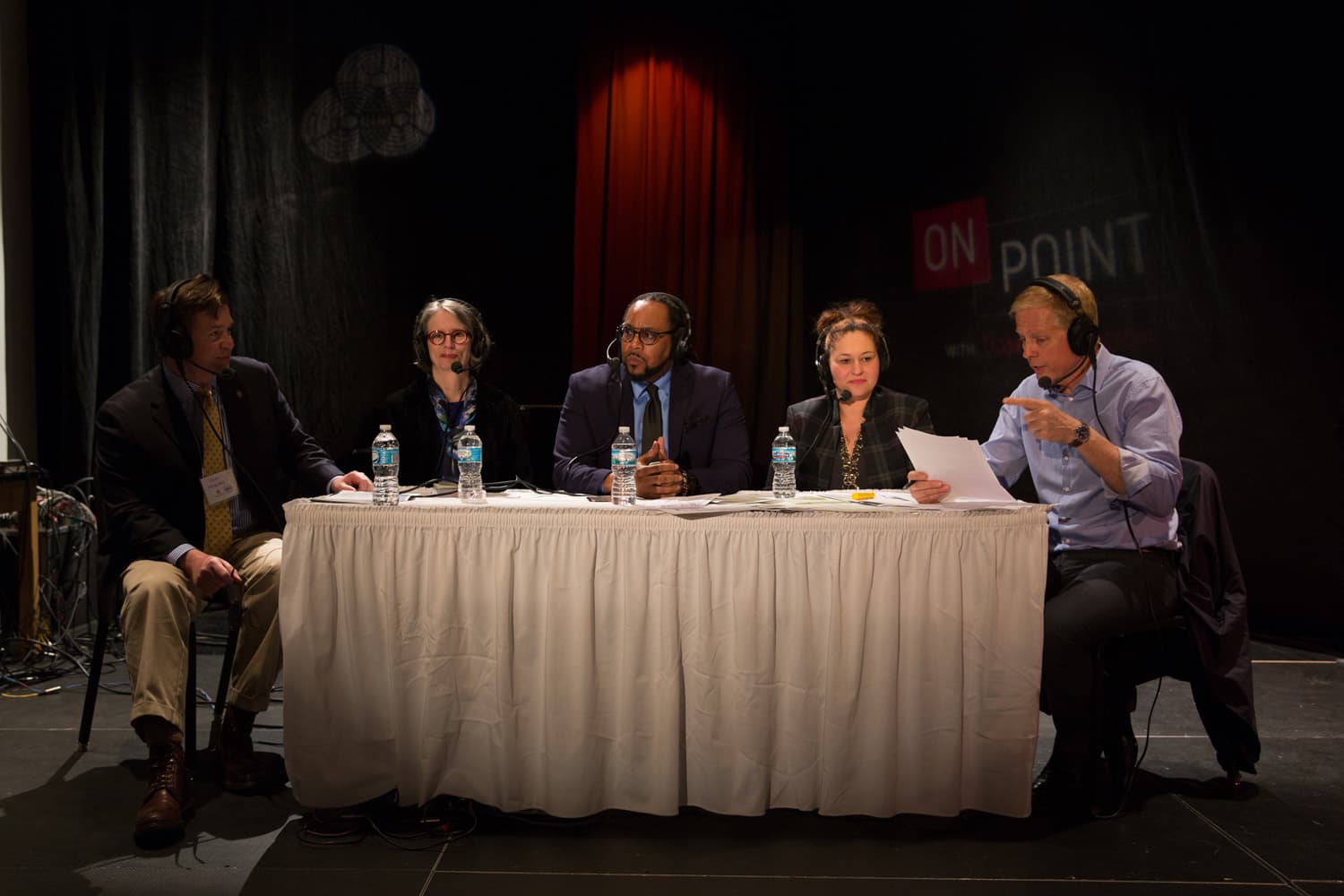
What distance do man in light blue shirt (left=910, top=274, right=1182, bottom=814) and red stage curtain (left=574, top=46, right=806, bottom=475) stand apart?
9.53 ft

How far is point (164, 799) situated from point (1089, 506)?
2473 mm

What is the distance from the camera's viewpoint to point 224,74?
4926 millimetres

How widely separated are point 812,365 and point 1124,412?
3244 millimetres

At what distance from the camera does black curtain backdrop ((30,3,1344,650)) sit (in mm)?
4457

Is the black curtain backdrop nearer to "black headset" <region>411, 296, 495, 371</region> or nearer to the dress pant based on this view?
"black headset" <region>411, 296, 495, 371</region>

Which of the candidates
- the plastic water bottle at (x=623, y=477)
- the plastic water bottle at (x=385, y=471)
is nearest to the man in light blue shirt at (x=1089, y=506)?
the plastic water bottle at (x=623, y=477)

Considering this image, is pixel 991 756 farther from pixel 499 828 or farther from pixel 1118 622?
pixel 499 828

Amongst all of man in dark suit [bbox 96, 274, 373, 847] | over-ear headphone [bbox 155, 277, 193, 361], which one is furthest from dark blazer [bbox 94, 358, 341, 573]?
over-ear headphone [bbox 155, 277, 193, 361]

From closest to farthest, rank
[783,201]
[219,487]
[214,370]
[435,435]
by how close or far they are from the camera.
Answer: [219,487]
[214,370]
[435,435]
[783,201]

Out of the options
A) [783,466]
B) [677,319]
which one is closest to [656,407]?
[677,319]

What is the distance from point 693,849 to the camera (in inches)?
91.2

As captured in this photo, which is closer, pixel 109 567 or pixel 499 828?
pixel 499 828

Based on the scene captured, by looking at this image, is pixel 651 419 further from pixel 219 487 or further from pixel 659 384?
pixel 219 487

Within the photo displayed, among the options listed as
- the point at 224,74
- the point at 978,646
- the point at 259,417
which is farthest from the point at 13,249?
the point at 978,646
